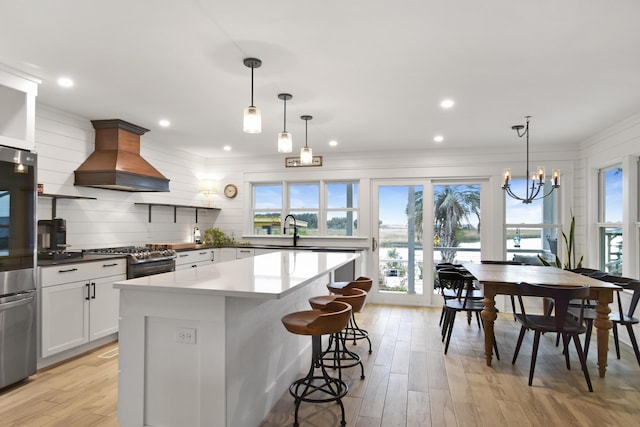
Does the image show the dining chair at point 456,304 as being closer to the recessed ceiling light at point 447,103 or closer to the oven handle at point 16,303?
the recessed ceiling light at point 447,103

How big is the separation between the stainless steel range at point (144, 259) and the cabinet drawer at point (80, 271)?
8cm

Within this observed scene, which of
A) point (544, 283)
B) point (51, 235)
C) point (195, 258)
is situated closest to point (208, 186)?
point (195, 258)

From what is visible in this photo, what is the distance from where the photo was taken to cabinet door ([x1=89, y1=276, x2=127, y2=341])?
12.4ft

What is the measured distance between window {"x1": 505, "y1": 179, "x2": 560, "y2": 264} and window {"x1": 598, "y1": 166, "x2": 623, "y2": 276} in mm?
628

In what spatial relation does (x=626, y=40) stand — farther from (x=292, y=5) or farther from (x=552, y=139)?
(x=552, y=139)

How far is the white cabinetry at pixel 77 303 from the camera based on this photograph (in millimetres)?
3367

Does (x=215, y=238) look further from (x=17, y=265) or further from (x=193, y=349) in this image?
(x=193, y=349)

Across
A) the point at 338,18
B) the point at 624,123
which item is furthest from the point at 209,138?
the point at 624,123

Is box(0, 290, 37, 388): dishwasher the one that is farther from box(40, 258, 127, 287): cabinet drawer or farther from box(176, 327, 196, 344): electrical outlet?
box(176, 327, 196, 344): electrical outlet

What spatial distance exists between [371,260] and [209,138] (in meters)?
3.12

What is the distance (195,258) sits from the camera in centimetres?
555

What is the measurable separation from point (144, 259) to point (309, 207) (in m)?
2.99

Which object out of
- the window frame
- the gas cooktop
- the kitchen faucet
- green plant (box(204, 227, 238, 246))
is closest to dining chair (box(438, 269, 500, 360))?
the window frame

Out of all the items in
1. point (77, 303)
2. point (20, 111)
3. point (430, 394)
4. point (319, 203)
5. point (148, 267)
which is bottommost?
point (430, 394)
